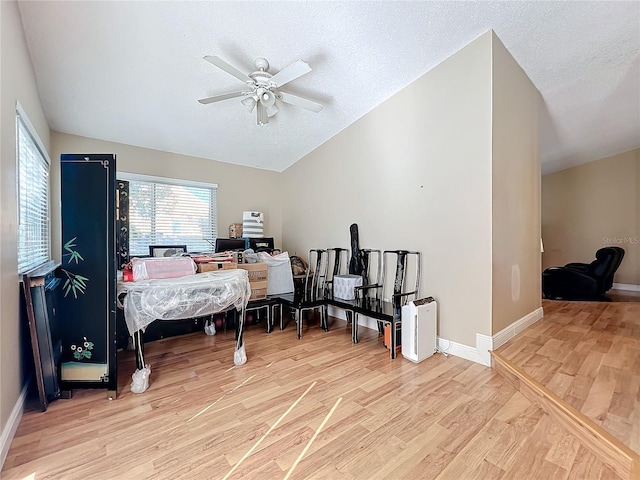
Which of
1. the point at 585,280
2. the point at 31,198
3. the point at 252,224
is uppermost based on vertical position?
the point at 31,198

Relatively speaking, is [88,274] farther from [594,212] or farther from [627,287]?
[627,287]

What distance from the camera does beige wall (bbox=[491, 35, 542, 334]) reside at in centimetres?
262

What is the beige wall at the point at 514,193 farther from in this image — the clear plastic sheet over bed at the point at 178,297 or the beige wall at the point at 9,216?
the beige wall at the point at 9,216

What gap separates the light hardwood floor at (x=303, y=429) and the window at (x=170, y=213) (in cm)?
208

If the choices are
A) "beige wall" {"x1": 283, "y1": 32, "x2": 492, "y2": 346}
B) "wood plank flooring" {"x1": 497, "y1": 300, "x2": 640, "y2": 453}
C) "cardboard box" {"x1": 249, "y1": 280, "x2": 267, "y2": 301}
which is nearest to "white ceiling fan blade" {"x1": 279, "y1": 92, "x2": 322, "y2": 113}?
"beige wall" {"x1": 283, "y1": 32, "x2": 492, "y2": 346}

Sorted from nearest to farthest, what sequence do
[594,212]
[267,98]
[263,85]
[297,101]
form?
1. [263,85]
2. [267,98]
3. [297,101]
4. [594,212]

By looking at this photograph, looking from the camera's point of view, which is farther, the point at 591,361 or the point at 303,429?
the point at 591,361

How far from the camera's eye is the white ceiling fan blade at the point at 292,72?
229 centimetres

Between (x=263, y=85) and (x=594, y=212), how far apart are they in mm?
7026

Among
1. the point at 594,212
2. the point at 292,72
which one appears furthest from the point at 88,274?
the point at 594,212

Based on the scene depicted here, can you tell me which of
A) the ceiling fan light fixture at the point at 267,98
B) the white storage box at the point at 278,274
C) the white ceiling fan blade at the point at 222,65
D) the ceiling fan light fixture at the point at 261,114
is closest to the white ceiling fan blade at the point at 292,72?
the ceiling fan light fixture at the point at 267,98

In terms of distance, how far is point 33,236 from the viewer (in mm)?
2625

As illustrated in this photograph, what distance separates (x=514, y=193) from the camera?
9.65ft

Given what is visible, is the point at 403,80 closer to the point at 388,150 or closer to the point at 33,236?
the point at 388,150
